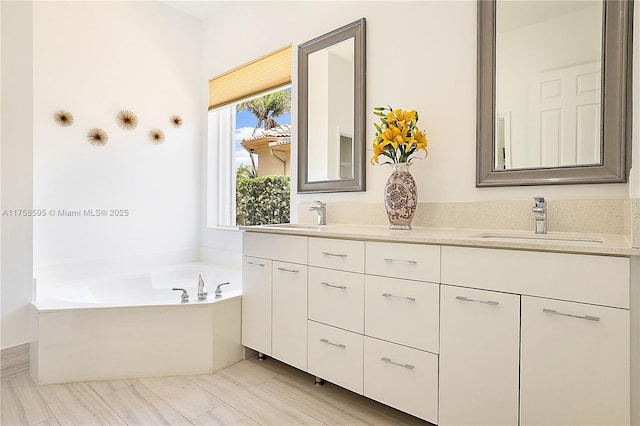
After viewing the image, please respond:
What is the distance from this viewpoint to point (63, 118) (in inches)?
102

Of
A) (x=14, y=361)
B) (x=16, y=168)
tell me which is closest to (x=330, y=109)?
(x=16, y=168)

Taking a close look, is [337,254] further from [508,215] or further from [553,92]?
[553,92]

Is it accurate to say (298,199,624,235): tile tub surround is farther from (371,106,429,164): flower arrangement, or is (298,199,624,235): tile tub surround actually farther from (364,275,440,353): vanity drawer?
(364,275,440,353): vanity drawer

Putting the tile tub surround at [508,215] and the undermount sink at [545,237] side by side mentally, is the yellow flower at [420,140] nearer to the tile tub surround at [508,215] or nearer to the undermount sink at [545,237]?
the tile tub surround at [508,215]

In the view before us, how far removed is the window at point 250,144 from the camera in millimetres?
3006

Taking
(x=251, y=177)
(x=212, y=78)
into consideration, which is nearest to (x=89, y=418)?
(x=251, y=177)

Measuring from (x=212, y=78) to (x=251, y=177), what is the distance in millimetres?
995

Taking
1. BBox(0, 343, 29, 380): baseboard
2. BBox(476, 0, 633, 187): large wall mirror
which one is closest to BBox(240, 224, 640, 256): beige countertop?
BBox(476, 0, 633, 187): large wall mirror

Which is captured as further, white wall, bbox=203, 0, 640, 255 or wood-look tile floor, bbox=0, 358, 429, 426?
white wall, bbox=203, 0, 640, 255

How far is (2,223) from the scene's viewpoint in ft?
7.00

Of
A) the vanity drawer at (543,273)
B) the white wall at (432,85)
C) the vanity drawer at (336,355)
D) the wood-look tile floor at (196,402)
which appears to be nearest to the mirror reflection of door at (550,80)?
the white wall at (432,85)

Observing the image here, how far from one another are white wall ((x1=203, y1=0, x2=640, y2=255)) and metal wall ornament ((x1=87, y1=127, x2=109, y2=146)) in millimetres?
1705

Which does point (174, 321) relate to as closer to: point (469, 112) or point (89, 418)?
point (89, 418)

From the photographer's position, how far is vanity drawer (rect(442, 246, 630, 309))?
111 cm
